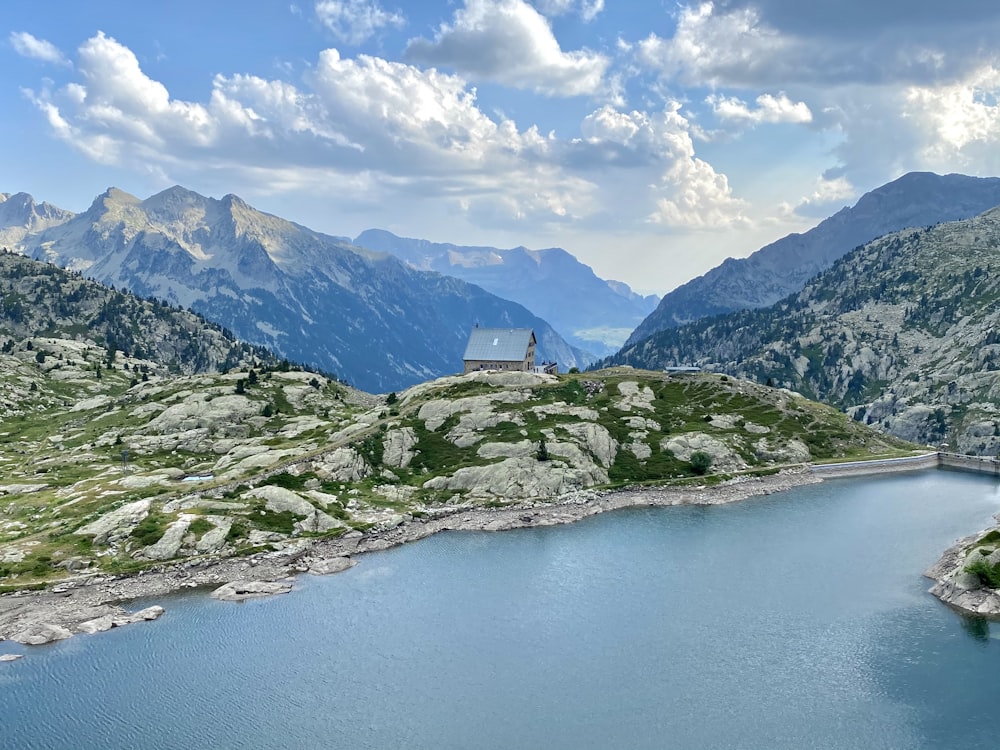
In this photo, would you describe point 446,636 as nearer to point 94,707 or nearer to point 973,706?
point 94,707

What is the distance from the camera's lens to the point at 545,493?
16000cm

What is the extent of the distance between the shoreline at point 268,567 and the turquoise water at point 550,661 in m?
4.16

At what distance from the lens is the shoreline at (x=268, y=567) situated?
3994 inches

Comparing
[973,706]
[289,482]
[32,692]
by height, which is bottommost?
[973,706]

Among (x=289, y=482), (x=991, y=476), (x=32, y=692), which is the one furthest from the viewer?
(x=991, y=476)

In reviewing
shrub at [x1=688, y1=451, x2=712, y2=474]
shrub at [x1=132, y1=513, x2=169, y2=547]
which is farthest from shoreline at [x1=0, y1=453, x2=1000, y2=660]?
shrub at [x1=132, y1=513, x2=169, y2=547]

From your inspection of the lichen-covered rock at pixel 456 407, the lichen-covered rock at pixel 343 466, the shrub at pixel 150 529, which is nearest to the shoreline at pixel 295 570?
the shrub at pixel 150 529

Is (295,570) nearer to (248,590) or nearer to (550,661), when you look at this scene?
(248,590)

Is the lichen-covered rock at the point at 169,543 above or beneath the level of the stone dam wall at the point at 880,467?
above

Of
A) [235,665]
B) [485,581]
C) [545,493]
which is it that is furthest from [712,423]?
[235,665]

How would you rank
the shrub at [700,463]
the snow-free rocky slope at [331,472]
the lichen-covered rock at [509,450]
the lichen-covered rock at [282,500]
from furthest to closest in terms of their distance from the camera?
the shrub at [700,463] → the lichen-covered rock at [509,450] → the lichen-covered rock at [282,500] → the snow-free rocky slope at [331,472]

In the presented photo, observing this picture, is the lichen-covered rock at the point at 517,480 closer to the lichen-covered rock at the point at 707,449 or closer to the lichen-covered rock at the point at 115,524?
the lichen-covered rock at the point at 707,449

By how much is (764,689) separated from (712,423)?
122m

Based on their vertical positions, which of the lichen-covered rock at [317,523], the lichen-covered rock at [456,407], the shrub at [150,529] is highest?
the lichen-covered rock at [456,407]
